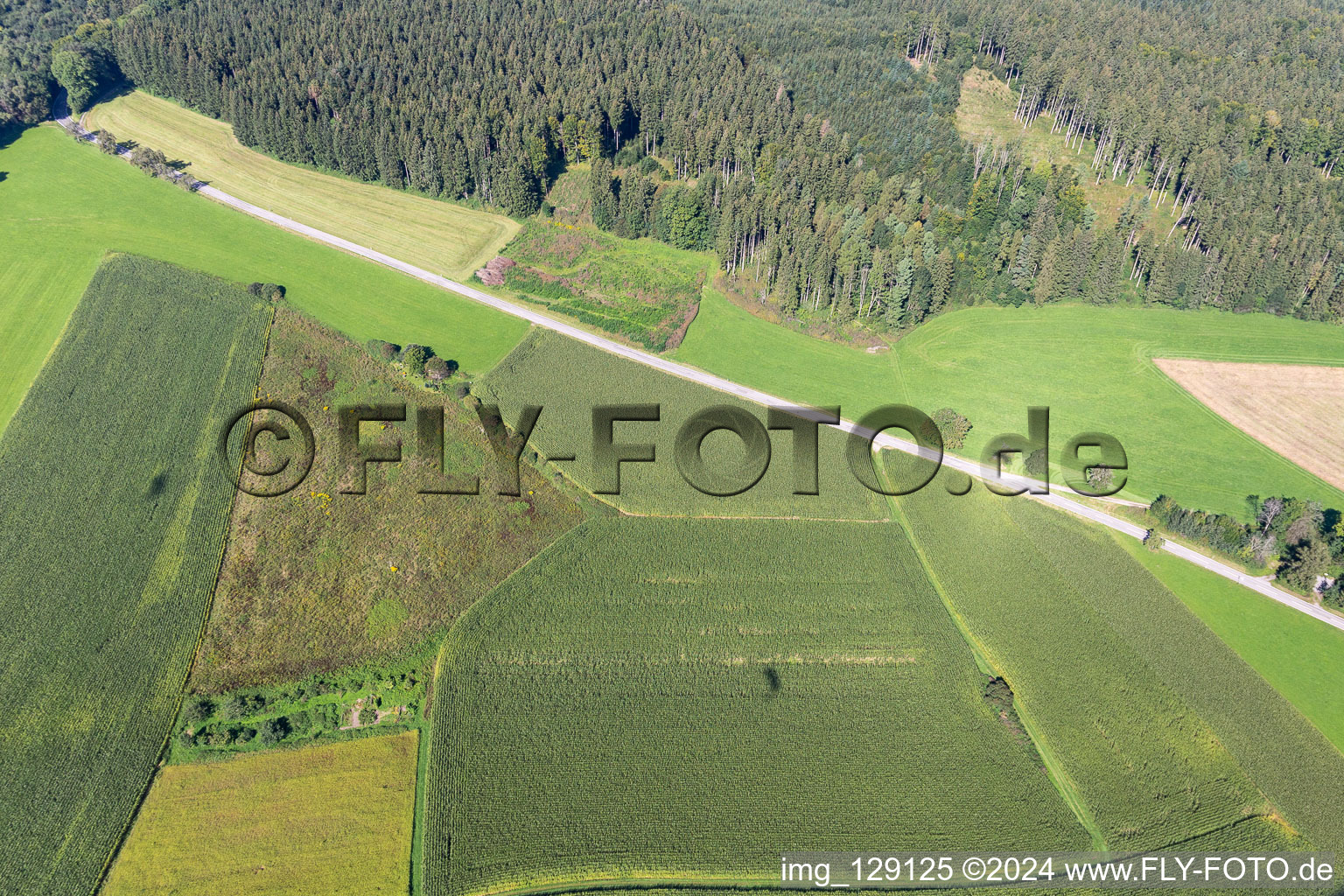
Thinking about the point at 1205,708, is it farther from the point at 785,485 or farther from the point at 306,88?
the point at 306,88

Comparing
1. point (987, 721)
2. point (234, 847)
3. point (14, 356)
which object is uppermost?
point (14, 356)

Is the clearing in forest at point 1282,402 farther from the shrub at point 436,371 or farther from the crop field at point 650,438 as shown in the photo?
the shrub at point 436,371

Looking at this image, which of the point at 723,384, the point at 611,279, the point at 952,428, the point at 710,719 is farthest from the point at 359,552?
the point at 952,428

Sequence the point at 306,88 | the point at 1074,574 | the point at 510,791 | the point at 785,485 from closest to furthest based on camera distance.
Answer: the point at 510,791, the point at 1074,574, the point at 785,485, the point at 306,88

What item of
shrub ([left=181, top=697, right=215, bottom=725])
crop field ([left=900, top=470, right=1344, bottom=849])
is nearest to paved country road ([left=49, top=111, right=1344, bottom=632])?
crop field ([left=900, top=470, right=1344, bottom=849])

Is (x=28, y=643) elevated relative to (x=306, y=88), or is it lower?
lower

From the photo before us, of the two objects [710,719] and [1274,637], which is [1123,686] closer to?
[1274,637]

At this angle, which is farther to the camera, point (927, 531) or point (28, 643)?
point (927, 531)

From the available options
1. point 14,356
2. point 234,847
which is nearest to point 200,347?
point 14,356
